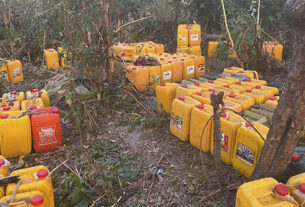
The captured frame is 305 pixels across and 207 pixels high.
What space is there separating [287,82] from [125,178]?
1.93m

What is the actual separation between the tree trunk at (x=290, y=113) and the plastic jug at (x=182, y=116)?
1.24 meters

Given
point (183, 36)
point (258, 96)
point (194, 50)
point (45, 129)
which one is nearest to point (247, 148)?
point (258, 96)

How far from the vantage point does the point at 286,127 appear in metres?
2.04

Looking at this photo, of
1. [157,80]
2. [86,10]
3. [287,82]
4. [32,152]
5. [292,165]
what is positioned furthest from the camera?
[157,80]

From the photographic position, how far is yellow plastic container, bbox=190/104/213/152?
10.1ft

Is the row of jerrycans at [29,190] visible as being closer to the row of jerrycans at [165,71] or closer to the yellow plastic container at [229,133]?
the yellow plastic container at [229,133]

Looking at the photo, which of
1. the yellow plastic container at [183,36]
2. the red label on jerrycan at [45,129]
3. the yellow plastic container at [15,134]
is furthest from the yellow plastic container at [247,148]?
the yellow plastic container at [183,36]

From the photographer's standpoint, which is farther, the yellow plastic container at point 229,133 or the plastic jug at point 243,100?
the plastic jug at point 243,100

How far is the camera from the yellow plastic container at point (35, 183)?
2.03 metres

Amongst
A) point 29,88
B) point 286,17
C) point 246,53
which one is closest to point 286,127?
point 286,17

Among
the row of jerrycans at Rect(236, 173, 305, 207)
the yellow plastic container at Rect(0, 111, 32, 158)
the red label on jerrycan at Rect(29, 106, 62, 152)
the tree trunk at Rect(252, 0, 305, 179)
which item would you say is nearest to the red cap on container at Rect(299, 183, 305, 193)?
the row of jerrycans at Rect(236, 173, 305, 207)

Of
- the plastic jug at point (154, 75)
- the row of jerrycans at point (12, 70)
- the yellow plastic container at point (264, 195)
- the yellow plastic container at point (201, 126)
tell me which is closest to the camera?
the yellow plastic container at point (264, 195)

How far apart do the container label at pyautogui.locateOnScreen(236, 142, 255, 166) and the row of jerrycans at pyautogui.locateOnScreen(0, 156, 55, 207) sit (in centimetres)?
187

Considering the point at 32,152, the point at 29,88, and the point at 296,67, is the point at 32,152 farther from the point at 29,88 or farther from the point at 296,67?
the point at 296,67
